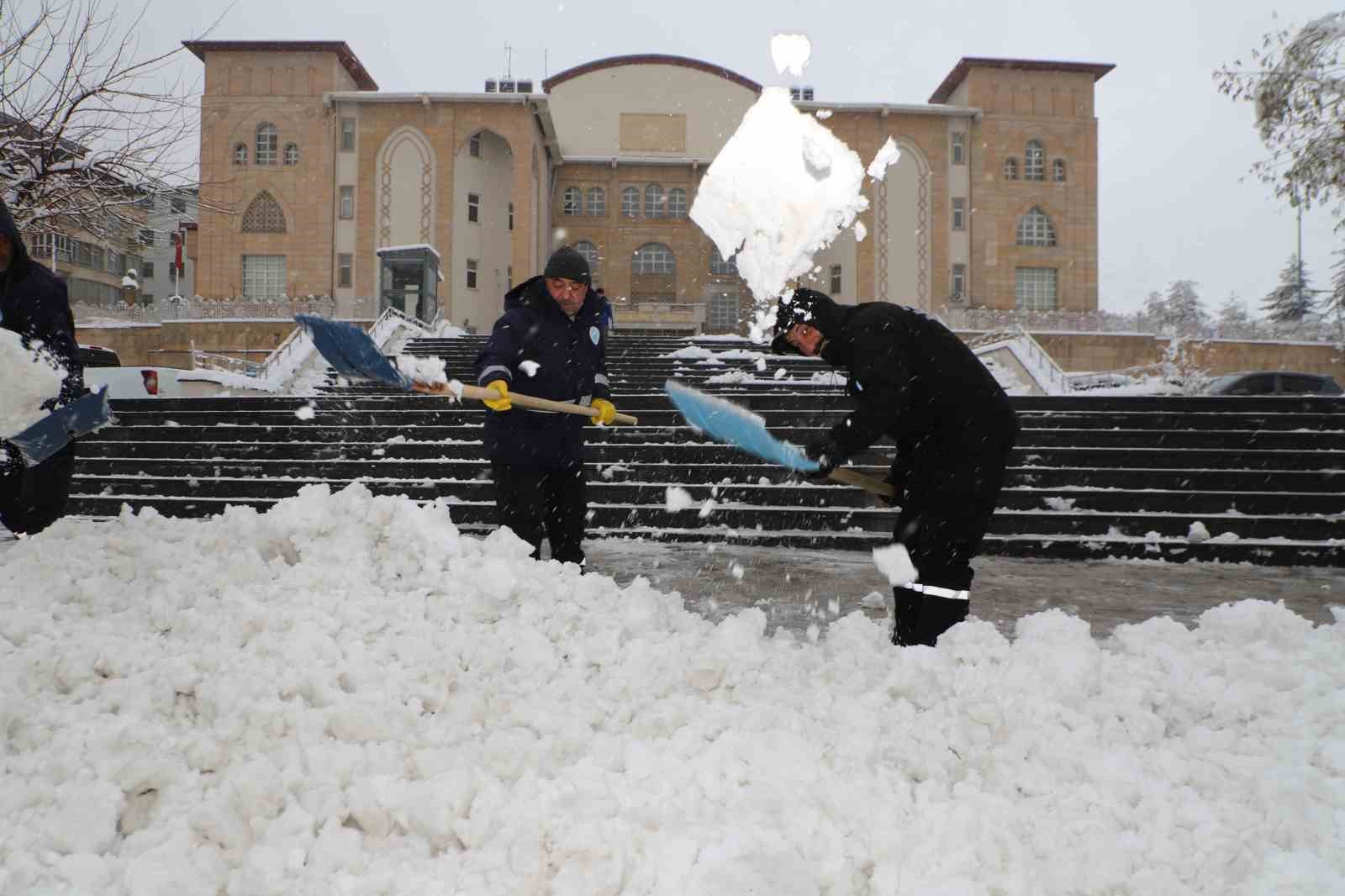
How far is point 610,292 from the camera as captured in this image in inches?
1430

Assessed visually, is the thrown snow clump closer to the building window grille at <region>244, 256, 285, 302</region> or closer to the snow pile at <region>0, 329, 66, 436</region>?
the snow pile at <region>0, 329, 66, 436</region>

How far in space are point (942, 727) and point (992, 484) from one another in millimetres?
1361

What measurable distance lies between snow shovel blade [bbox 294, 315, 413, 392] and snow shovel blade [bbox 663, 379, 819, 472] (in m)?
1.48

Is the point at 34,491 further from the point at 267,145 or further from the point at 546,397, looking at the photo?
the point at 267,145

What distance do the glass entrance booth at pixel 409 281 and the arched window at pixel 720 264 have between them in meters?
14.8

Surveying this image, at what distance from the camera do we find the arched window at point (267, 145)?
1220 inches

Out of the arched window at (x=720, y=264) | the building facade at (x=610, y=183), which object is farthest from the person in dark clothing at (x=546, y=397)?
the arched window at (x=720, y=264)

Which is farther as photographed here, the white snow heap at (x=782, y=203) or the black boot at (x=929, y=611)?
the white snow heap at (x=782, y=203)

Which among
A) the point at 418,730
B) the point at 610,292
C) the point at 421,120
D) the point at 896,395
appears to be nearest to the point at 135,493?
the point at 418,730

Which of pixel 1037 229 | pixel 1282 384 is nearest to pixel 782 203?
pixel 1037 229

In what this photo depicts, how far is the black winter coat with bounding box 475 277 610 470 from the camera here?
14.4ft

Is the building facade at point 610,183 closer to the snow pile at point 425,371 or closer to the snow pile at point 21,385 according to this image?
the snow pile at point 21,385

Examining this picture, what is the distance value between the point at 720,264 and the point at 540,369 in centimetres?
3326

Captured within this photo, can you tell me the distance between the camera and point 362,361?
4242 mm
